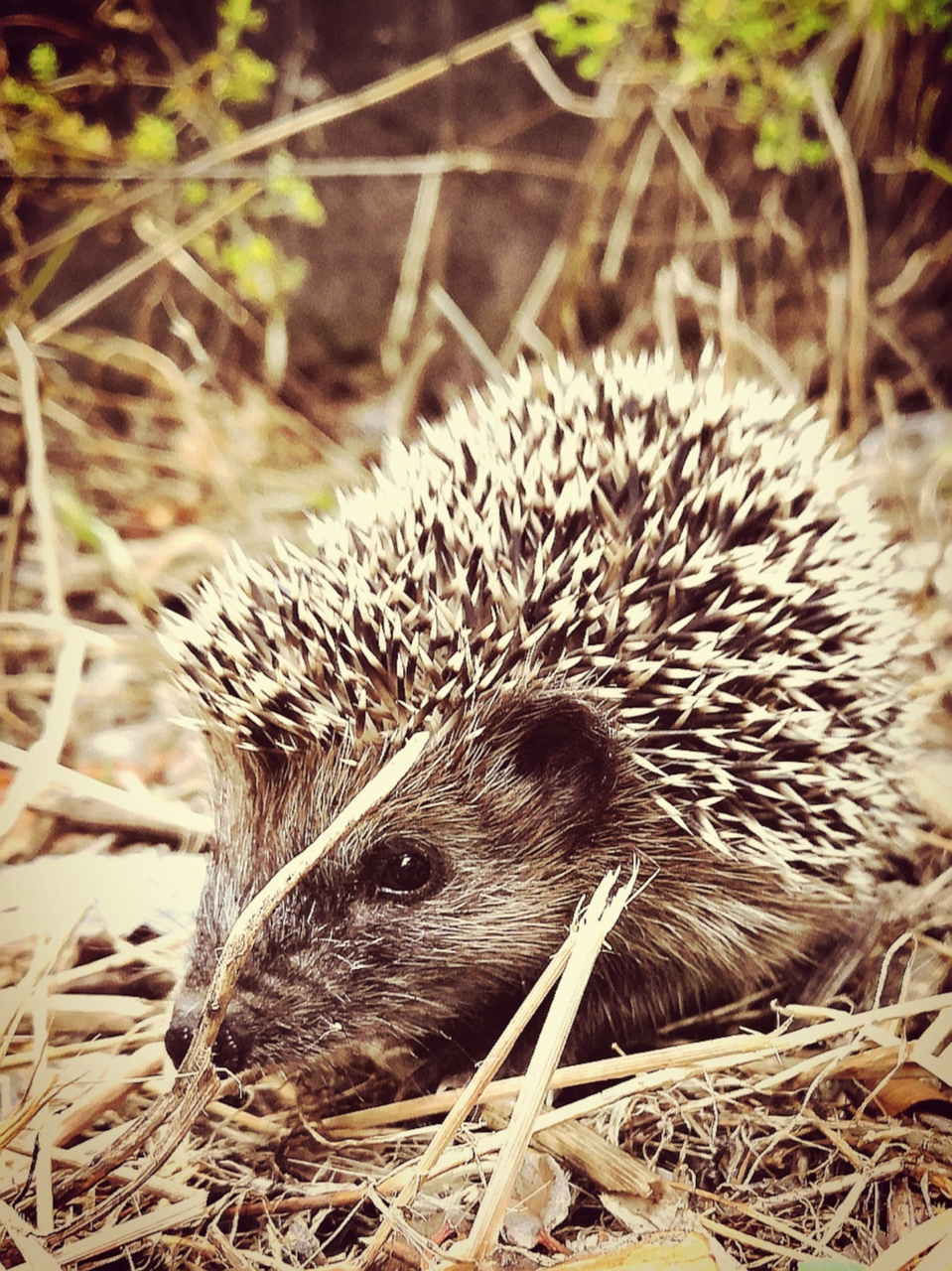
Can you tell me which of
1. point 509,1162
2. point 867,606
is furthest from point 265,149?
point 509,1162

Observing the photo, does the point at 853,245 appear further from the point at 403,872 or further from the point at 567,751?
the point at 403,872

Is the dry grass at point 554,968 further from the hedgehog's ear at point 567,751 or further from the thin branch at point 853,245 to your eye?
the hedgehog's ear at point 567,751

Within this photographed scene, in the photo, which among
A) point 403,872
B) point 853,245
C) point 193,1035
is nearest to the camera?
point 193,1035

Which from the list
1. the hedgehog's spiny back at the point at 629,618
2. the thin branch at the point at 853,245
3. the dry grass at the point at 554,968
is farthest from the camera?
the thin branch at the point at 853,245

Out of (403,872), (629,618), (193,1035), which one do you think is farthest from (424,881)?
(629,618)

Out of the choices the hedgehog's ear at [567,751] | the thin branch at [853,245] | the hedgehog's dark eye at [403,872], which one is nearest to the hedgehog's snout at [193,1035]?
the hedgehog's dark eye at [403,872]
